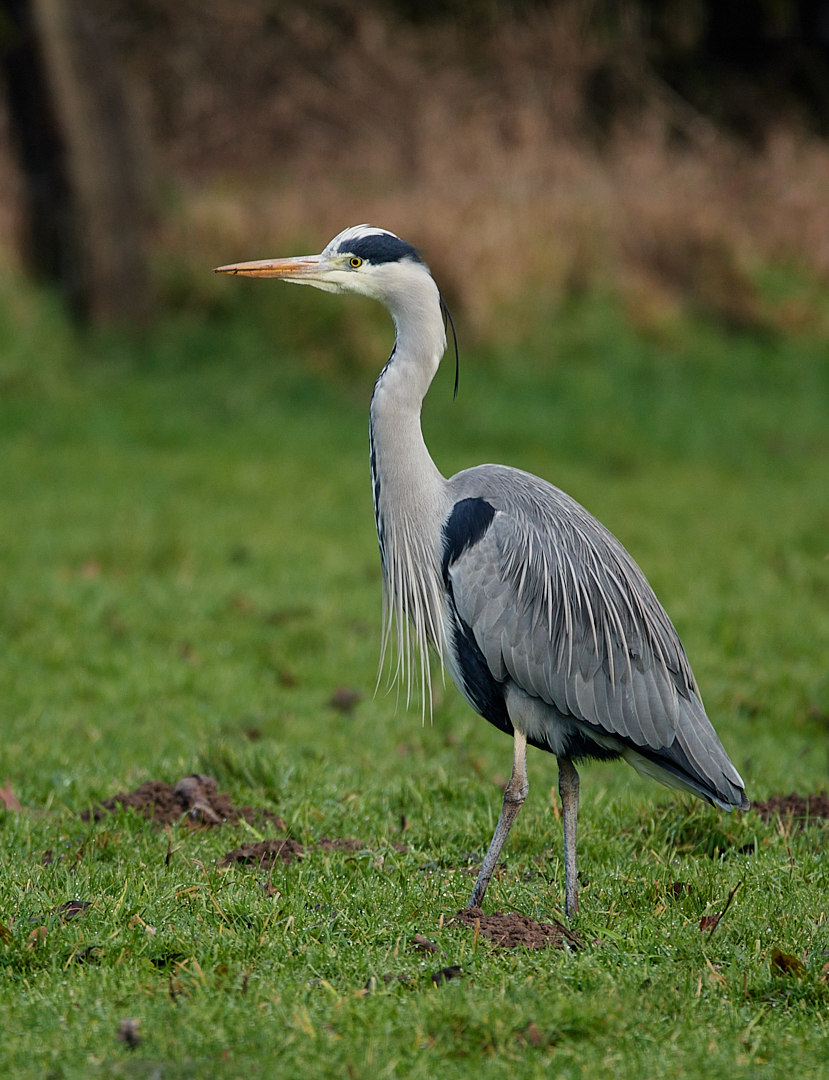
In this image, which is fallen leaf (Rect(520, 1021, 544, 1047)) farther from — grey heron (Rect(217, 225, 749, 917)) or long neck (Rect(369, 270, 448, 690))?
long neck (Rect(369, 270, 448, 690))

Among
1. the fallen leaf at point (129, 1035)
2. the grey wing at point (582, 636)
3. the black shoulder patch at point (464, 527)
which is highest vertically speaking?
the black shoulder patch at point (464, 527)

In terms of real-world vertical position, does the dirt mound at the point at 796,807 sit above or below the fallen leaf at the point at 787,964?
below

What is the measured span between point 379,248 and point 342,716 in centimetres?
280

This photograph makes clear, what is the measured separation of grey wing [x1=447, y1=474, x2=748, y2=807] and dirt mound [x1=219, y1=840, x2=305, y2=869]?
2.97 feet

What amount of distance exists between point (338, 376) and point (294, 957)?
10.7 m

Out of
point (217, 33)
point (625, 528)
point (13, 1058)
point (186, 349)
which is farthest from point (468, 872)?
point (217, 33)

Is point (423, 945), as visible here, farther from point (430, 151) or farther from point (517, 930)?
point (430, 151)

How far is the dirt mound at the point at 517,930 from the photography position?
3.72 m

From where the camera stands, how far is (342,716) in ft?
22.2

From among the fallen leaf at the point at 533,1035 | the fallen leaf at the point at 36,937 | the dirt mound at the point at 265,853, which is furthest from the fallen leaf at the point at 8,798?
the fallen leaf at the point at 533,1035

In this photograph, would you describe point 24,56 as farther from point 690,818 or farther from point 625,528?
point 690,818

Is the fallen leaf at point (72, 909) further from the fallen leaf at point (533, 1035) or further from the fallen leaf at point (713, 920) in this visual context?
the fallen leaf at point (713, 920)

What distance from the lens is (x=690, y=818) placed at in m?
4.81

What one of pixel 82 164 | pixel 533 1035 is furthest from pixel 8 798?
pixel 82 164
